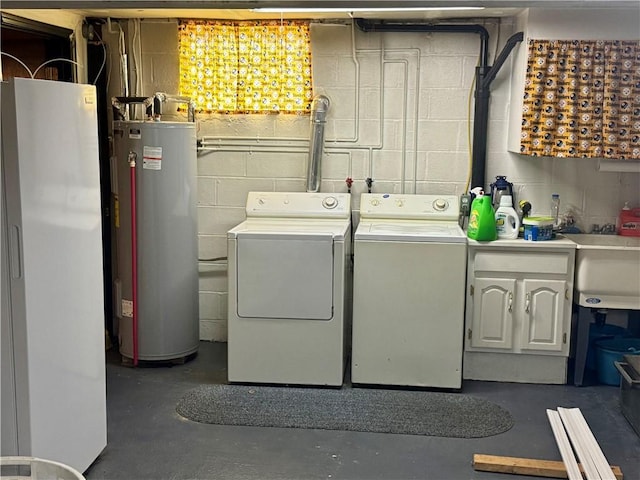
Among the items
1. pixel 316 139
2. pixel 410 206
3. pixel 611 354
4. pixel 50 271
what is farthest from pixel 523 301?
pixel 50 271

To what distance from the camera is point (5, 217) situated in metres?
2.50

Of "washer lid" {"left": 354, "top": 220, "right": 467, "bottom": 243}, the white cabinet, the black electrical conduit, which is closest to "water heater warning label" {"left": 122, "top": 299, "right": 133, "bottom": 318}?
"washer lid" {"left": 354, "top": 220, "right": 467, "bottom": 243}

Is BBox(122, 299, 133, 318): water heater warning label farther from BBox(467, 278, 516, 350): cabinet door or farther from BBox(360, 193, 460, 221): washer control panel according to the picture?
BBox(467, 278, 516, 350): cabinet door

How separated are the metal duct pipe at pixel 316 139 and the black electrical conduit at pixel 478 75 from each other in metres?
0.54

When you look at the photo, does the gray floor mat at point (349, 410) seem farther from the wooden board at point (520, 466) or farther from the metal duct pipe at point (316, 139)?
the metal duct pipe at point (316, 139)

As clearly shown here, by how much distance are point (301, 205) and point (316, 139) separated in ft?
1.44

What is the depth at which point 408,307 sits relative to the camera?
4.02 meters

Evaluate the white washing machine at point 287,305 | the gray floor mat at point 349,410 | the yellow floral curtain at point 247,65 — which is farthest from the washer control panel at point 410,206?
the gray floor mat at point 349,410

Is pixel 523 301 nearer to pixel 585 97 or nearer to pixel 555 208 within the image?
pixel 555 208

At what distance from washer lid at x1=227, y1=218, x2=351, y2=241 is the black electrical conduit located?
3.03 feet

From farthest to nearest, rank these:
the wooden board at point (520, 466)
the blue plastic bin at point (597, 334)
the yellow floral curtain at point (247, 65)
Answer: the yellow floral curtain at point (247, 65) → the blue plastic bin at point (597, 334) → the wooden board at point (520, 466)

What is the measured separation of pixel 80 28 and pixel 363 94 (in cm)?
188

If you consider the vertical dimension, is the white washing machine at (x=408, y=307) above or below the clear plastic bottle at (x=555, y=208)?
below

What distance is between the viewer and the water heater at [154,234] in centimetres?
425
